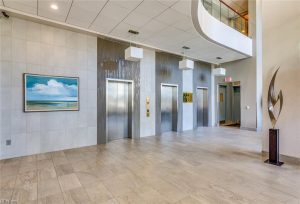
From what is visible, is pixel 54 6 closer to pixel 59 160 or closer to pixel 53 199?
pixel 59 160

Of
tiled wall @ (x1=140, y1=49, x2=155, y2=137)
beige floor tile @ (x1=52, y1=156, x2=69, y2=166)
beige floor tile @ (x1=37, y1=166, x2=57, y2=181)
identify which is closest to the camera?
beige floor tile @ (x1=37, y1=166, x2=57, y2=181)

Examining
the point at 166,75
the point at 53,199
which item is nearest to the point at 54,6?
the point at 53,199

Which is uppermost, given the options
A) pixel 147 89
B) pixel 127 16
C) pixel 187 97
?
pixel 127 16

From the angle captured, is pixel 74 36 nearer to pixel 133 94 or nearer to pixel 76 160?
pixel 133 94

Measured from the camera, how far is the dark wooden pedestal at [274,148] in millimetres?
3995

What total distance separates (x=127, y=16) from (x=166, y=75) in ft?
12.3

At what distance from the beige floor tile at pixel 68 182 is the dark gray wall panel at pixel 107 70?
2.51 meters

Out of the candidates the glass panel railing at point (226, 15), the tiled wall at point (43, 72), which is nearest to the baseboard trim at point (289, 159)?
the tiled wall at point (43, 72)

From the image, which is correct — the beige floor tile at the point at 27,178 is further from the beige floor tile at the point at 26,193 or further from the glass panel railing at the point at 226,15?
the glass panel railing at the point at 226,15

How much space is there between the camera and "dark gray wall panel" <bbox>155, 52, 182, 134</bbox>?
24.3ft

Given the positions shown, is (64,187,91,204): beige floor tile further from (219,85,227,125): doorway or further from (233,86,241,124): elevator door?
(233,86,241,124): elevator door

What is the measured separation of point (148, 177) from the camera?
3297mm

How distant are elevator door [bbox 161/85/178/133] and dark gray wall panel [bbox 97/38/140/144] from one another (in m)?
1.71

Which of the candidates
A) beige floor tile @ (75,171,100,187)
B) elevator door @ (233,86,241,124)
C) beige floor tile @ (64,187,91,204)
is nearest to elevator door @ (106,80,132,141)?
beige floor tile @ (75,171,100,187)
